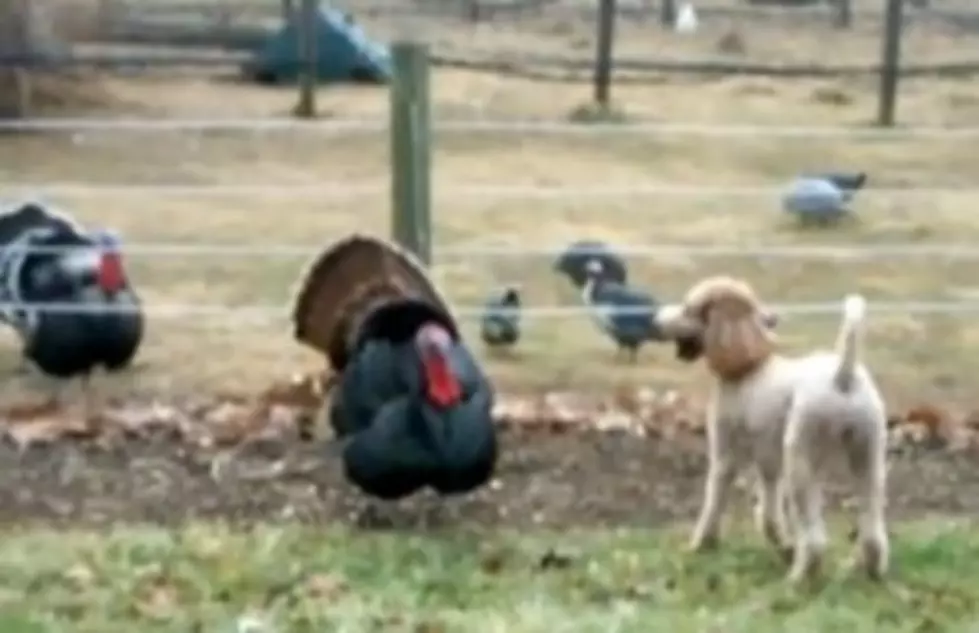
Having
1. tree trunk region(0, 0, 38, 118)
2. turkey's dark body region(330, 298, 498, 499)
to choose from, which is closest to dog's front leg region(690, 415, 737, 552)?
turkey's dark body region(330, 298, 498, 499)

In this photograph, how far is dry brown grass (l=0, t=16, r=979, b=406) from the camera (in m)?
8.39

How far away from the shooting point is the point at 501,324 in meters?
8.21

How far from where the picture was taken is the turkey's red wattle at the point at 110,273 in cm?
725

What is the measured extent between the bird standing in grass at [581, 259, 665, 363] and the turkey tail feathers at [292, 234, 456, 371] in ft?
5.48

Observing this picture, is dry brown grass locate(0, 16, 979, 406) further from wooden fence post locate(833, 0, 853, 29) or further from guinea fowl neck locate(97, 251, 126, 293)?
wooden fence post locate(833, 0, 853, 29)

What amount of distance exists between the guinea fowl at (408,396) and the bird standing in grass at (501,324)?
1927 millimetres

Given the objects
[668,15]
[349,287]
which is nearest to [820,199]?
[349,287]

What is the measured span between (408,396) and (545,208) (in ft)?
19.6

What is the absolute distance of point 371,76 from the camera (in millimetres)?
17125

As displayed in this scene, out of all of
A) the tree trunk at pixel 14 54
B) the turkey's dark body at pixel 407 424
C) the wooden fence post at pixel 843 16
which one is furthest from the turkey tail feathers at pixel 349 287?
the wooden fence post at pixel 843 16

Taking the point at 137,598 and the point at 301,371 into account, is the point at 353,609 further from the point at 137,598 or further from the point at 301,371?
the point at 301,371

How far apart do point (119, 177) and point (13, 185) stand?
739 mm

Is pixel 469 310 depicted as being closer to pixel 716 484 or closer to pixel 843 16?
pixel 716 484

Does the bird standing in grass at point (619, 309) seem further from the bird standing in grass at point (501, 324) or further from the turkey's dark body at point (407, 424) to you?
the turkey's dark body at point (407, 424)
